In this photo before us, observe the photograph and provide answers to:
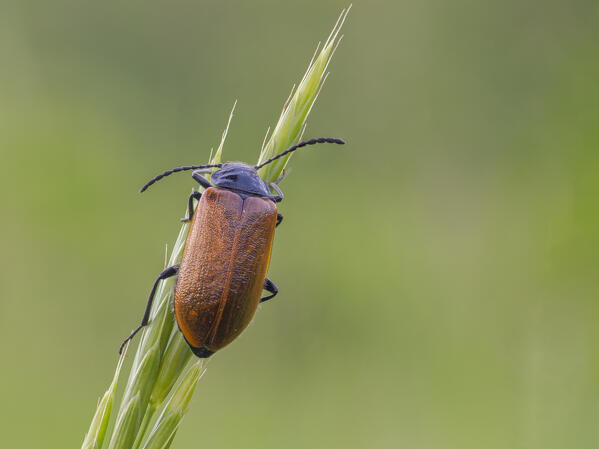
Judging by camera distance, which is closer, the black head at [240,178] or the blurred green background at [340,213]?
the black head at [240,178]

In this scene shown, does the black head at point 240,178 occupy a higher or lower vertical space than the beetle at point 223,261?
higher

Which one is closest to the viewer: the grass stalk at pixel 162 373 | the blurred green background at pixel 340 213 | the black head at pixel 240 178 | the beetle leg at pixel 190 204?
the grass stalk at pixel 162 373

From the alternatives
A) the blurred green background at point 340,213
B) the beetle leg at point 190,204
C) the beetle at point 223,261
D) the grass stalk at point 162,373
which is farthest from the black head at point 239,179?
the blurred green background at point 340,213

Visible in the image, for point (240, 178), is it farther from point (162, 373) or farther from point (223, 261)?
point (162, 373)

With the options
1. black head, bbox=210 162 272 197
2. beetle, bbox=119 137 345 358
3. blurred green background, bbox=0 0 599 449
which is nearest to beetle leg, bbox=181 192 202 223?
beetle, bbox=119 137 345 358

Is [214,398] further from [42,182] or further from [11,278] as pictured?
[42,182]

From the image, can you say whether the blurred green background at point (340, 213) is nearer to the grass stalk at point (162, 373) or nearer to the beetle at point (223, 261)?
the beetle at point (223, 261)

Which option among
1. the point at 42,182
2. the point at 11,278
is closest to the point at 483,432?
the point at 11,278

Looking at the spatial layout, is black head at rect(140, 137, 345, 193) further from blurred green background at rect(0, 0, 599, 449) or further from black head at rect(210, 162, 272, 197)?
blurred green background at rect(0, 0, 599, 449)
